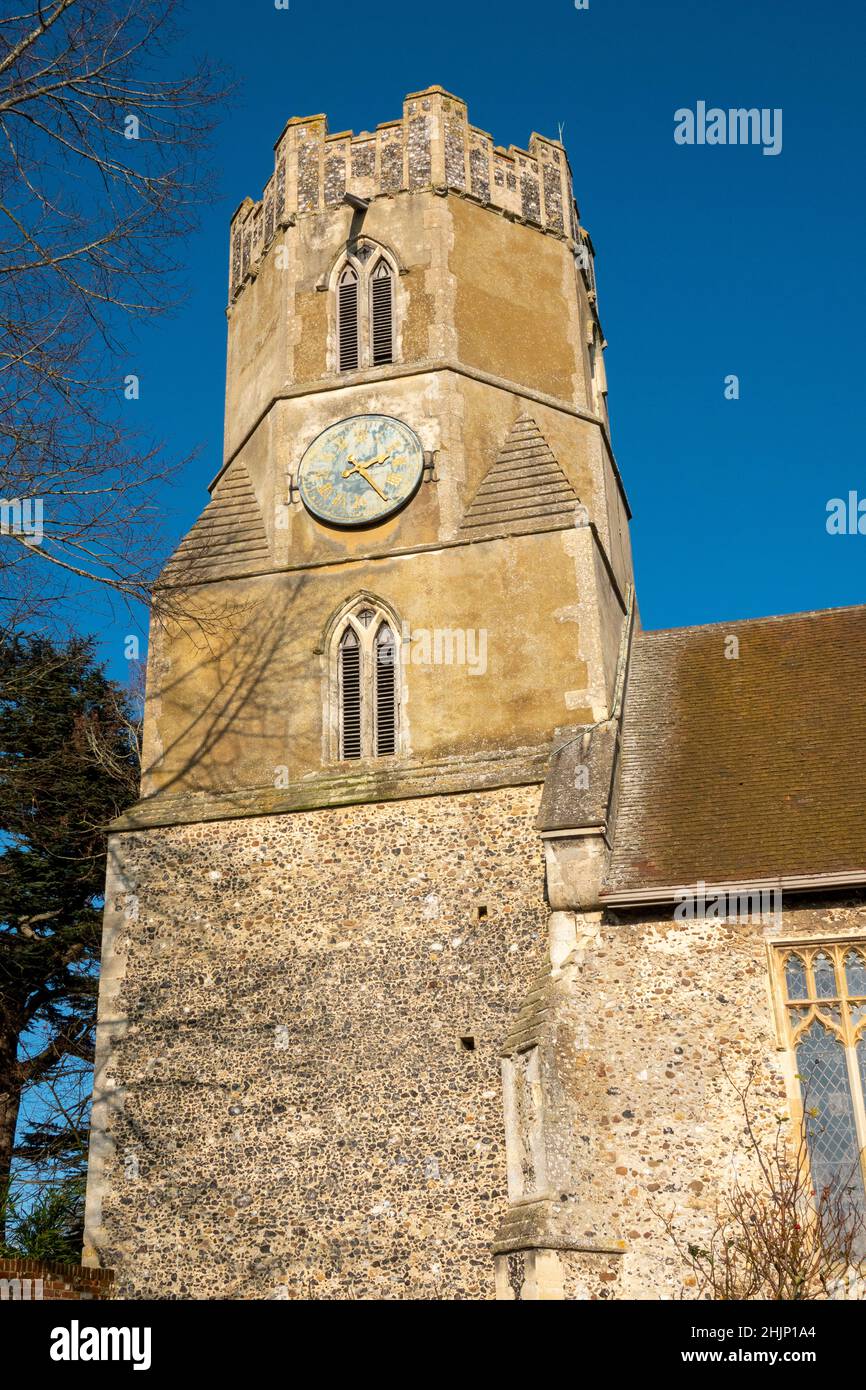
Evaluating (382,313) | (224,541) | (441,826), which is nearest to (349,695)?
(441,826)

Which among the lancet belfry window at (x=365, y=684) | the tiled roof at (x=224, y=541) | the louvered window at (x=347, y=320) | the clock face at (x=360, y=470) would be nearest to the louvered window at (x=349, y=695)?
the lancet belfry window at (x=365, y=684)

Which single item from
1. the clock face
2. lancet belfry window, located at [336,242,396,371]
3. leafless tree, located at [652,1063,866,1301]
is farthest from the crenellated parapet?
leafless tree, located at [652,1063,866,1301]

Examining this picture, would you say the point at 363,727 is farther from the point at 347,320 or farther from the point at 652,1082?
the point at 347,320

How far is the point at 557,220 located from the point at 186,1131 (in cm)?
1387

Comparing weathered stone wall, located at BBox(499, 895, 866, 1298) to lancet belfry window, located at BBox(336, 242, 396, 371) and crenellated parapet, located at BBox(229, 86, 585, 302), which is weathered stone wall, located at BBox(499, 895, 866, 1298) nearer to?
lancet belfry window, located at BBox(336, 242, 396, 371)

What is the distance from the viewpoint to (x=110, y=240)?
10781mm

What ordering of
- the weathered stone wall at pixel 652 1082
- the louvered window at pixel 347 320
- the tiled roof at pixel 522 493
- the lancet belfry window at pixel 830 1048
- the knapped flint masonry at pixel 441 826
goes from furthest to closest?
the louvered window at pixel 347 320
the tiled roof at pixel 522 493
the knapped flint masonry at pixel 441 826
the lancet belfry window at pixel 830 1048
the weathered stone wall at pixel 652 1082

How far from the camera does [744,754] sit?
1630cm

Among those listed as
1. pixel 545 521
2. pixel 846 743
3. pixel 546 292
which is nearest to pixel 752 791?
pixel 846 743

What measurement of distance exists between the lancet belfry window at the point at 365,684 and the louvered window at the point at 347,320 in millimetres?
3882

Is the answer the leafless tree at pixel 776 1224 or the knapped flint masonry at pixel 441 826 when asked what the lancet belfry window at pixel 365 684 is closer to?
the knapped flint masonry at pixel 441 826

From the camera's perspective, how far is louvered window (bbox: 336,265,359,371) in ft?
64.4

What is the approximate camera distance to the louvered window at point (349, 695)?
17312 mm

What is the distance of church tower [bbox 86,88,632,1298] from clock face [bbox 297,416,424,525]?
0.05 m
